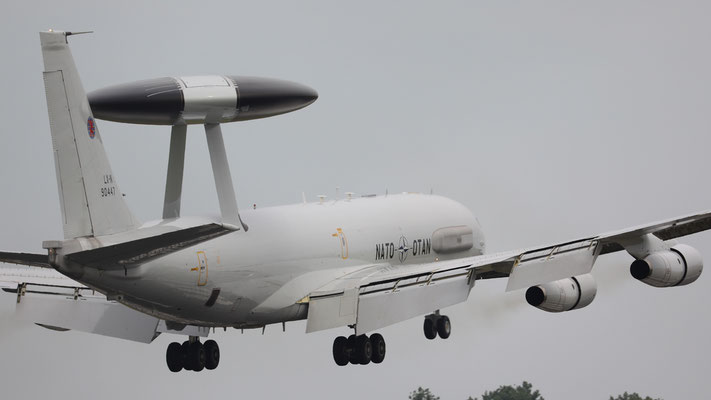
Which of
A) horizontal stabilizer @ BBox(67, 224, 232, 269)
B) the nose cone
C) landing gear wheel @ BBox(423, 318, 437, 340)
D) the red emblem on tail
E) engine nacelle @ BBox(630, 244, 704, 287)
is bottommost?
horizontal stabilizer @ BBox(67, 224, 232, 269)

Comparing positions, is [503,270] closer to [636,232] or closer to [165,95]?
[636,232]

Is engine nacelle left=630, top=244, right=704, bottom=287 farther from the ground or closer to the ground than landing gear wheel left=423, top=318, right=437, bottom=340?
closer to the ground

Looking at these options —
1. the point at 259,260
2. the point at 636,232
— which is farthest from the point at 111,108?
the point at 636,232

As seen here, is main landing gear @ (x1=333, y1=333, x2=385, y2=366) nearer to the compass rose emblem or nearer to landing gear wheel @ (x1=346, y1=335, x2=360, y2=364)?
landing gear wheel @ (x1=346, y1=335, x2=360, y2=364)

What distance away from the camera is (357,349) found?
154 feet

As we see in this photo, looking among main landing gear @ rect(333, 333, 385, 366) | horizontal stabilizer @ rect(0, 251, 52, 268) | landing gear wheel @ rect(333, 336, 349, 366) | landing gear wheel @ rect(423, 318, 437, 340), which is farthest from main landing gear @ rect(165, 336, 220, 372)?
landing gear wheel @ rect(423, 318, 437, 340)

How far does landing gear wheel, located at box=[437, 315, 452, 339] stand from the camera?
51625 mm

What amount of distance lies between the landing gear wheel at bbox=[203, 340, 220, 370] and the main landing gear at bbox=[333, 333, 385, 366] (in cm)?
352

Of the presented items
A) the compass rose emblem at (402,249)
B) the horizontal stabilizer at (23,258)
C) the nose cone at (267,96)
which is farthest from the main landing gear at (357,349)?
the horizontal stabilizer at (23,258)

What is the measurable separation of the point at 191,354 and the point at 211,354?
60 cm

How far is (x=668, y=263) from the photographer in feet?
146

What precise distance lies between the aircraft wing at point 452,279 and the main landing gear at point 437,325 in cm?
598

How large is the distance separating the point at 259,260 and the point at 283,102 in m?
5.45

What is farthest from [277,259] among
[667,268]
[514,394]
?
[514,394]
